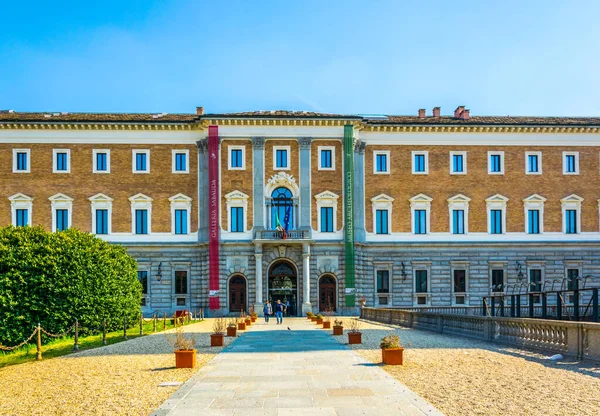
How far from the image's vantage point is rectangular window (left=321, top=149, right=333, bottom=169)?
5112 cm

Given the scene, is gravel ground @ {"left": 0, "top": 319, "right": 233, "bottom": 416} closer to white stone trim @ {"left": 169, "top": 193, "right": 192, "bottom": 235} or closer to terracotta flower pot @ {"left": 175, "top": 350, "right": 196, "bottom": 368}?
terracotta flower pot @ {"left": 175, "top": 350, "right": 196, "bottom": 368}

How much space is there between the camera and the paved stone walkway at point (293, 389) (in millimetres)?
11227

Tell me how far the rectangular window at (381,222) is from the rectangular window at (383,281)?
316 cm

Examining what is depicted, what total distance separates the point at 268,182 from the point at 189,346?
110 feet

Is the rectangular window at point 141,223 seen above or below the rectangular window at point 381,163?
below

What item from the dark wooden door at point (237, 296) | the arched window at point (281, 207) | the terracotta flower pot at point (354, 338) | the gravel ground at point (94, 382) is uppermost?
the arched window at point (281, 207)

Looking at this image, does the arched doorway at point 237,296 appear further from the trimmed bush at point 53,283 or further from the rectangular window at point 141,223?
the trimmed bush at point 53,283

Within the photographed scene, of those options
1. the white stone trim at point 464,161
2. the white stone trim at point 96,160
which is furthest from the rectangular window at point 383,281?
the white stone trim at point 96,160

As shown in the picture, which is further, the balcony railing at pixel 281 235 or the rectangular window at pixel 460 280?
the rectangular window at pixel 460 280

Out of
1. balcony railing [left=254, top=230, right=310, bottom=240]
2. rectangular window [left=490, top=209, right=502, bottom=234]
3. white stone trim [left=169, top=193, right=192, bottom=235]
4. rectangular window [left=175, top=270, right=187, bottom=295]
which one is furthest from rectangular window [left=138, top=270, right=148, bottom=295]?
rectangular window [left=490, top=209, right=502, bottom=234]

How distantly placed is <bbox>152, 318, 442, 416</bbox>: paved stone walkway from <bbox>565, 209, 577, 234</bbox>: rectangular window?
37673 mm

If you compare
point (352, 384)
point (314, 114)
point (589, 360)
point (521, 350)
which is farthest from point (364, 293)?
point (352, 384)

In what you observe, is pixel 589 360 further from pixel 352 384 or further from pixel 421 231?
pixel 421 231

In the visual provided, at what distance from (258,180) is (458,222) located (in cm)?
1598
